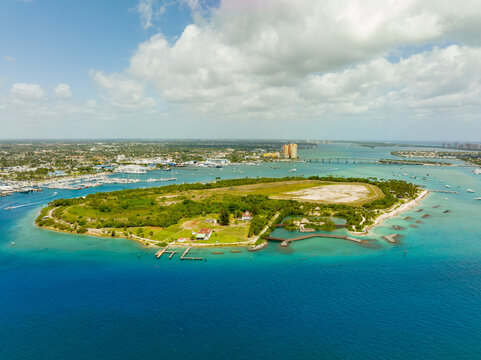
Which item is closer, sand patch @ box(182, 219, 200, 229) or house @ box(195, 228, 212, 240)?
house @ box(195, 228, 212, 240)

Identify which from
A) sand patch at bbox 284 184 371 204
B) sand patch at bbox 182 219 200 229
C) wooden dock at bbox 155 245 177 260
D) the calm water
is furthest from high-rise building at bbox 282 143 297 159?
wooden dock at bbox 155 245 177 260

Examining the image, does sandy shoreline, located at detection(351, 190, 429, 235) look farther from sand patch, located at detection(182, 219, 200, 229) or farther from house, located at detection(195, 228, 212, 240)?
sand patch, located at detection(182, 219, 200, 229)

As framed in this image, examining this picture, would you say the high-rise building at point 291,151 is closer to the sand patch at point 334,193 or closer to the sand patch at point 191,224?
the sand patch at point 334,193

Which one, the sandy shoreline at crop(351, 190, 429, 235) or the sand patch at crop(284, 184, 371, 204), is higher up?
the sand patch at crop(284, 184, 371, 204)

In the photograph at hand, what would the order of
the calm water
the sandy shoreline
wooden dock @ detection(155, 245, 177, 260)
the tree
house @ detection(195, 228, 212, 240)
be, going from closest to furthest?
the calm water < wooden dock @ detection(155, 245, 177, 260) < house @ detection(195, 228, 212, 240) < the sandy shoreline < the tree

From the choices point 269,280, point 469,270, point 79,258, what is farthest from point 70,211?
point 469,270

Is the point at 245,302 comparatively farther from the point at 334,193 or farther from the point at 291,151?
the point at 291,151

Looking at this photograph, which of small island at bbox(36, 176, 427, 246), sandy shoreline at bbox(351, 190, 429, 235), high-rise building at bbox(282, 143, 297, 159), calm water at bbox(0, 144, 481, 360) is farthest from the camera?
high-rise building at bbox(282, 143, 297, 159)

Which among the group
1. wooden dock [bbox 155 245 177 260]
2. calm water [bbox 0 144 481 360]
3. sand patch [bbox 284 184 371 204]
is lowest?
calm water [bbox 0 144 481 360]
